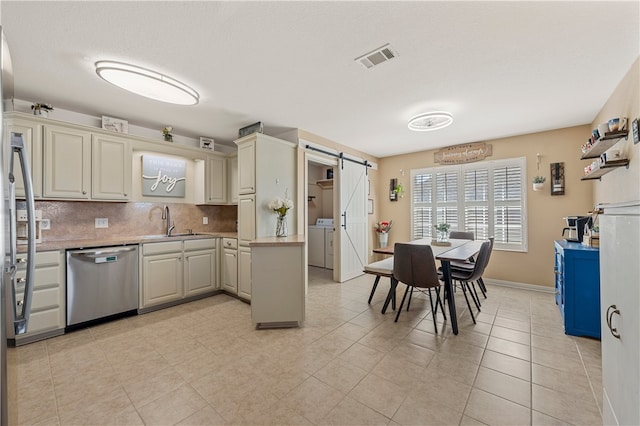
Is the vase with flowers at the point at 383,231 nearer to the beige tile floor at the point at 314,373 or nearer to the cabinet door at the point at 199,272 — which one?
the beige tile floor at the point at 314,373

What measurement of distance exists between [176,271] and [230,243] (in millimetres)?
763

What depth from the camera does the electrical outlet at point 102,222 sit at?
333 centimetres

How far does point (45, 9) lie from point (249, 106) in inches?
67.2

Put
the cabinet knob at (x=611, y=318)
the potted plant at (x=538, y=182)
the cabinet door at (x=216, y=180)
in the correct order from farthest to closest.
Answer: the cabinet door at (x=216, y=180) < the potted plant at (x=538, y=182) < the cabinet knob at (x=611, y=318)

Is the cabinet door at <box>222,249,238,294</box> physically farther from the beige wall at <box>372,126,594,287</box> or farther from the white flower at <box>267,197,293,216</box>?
the beige wall at <box>372,126,594,287</box>

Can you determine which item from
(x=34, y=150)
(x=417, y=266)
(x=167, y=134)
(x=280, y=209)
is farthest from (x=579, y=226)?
(x=34, y=150)

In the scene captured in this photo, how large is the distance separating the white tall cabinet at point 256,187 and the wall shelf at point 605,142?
3448 mm

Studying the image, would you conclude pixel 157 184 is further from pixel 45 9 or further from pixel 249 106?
pixel 45 9

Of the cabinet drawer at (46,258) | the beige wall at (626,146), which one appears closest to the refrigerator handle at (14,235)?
the cabinet drawer at (46,258)

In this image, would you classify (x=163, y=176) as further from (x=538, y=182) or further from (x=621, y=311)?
(x=538, y=182)

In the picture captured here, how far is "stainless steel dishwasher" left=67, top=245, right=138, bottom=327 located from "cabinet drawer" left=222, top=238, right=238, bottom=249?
1.10 meters

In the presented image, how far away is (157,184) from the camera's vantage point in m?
3.72

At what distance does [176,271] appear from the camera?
345cm

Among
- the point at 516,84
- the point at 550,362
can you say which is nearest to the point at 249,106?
the point at 516,84
